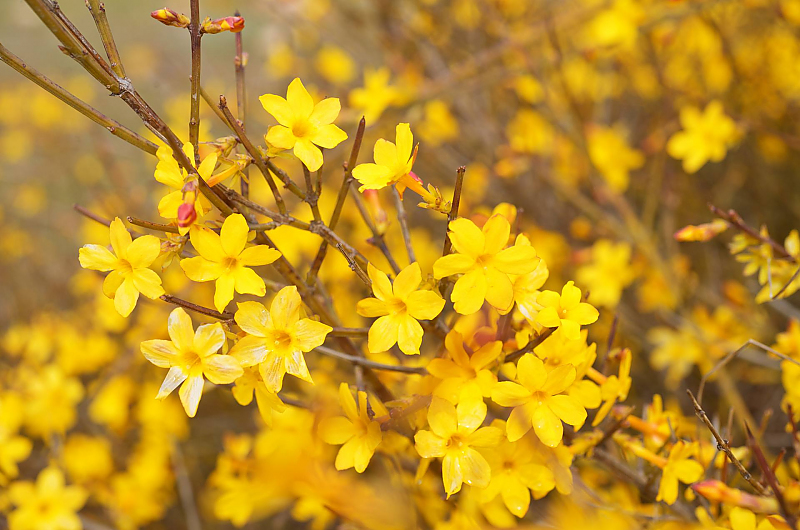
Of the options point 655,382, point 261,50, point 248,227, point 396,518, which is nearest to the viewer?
point 248,227

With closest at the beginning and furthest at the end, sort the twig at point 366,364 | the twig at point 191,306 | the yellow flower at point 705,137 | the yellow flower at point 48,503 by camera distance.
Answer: the twig at point 191,306
the twig at point 366,364
the yellow flower at point 48,503
the yellow flower at point 705,137

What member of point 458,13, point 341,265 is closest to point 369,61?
point 458,13

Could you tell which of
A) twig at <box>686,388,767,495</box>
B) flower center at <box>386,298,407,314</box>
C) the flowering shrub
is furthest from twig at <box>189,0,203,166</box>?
twig at <box>686,388,767,495</box>

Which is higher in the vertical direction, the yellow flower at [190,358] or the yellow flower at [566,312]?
the yellow flower at [566,312]

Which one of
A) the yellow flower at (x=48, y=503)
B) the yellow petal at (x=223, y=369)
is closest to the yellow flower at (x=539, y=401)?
the yellow petal at (x=223, y=369)

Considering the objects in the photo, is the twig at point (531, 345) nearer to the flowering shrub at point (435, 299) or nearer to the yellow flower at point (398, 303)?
the flowering shrub at point (435, 299)

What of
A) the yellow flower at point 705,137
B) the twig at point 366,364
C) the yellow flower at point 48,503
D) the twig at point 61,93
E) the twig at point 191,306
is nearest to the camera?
the twig at point 61,93

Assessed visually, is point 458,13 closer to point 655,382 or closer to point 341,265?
point 341,265

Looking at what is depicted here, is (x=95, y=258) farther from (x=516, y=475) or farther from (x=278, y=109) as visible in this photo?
(x=516, y=475)
